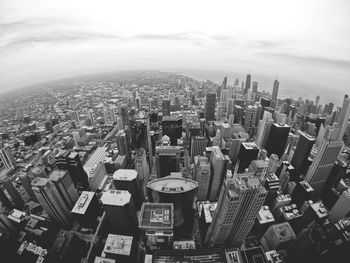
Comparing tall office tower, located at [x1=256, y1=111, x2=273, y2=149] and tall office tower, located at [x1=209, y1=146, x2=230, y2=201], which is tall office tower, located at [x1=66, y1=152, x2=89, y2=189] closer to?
tall office tower, located at [x1=209, y1=146, x2=230, y2=201]

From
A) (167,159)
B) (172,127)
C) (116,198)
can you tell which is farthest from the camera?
(172,127)

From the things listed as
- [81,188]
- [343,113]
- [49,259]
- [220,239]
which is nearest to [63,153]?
[81,188]

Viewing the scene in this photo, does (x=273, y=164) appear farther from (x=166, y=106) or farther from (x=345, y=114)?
(x=166, y=106)

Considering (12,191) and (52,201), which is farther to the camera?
(12,191)

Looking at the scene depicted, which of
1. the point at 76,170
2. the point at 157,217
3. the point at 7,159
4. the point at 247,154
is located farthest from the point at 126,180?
the point at 7,159

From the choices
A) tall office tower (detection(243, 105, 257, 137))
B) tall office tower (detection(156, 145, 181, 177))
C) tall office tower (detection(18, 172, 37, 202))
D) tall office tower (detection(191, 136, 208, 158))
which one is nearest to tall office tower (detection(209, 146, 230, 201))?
tall office tower (detection(156, 145, 181, 177))
